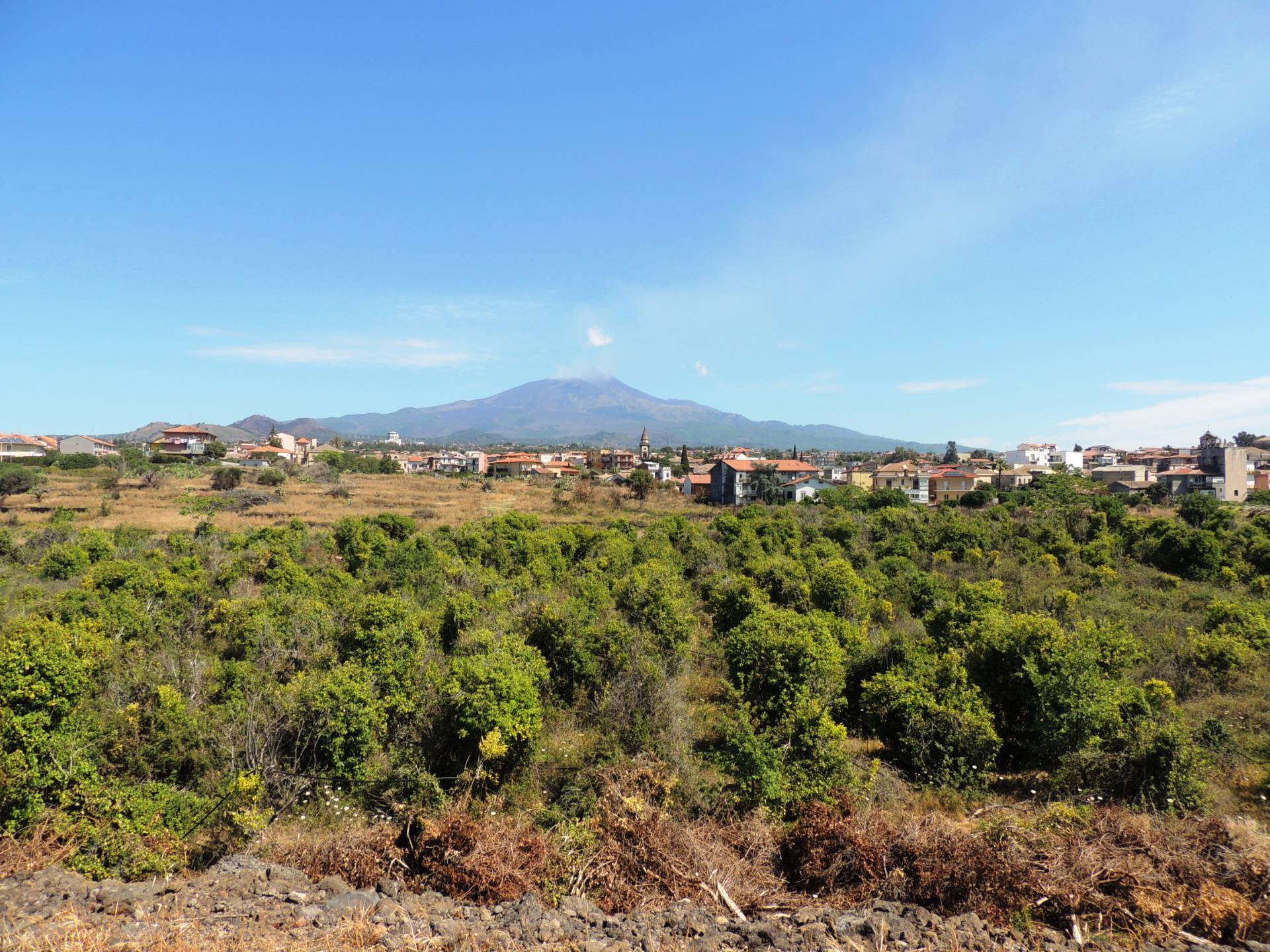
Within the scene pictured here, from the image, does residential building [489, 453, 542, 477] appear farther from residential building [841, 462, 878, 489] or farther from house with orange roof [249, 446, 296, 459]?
residential building [841, 462, 878, 489]

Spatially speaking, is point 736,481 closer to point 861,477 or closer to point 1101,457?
Result: point 861,477

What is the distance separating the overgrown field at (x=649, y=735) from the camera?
584cm

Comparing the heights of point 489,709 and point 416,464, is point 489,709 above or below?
below

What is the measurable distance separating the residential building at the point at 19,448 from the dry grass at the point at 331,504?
1611 cm

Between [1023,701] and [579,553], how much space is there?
1484 centimetres

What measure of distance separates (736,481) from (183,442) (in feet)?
223

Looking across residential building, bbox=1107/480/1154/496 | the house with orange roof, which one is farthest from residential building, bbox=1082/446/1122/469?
the house with orange roof

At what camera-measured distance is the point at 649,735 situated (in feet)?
29.2

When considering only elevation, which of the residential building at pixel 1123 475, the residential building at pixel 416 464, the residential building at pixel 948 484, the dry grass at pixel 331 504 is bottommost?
the dry grass at pixel 331 504

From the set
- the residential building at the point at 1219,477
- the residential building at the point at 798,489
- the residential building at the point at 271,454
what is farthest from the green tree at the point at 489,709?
the residential building at the point at 271,454

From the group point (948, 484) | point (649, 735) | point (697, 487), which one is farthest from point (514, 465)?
point (649, 735)

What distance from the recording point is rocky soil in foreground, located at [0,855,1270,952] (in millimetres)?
4633

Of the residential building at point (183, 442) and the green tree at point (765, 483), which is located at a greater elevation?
the residential building at point (183, 442)

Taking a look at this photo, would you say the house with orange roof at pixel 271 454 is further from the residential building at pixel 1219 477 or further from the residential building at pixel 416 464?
the residential building at pixel 1219 477
